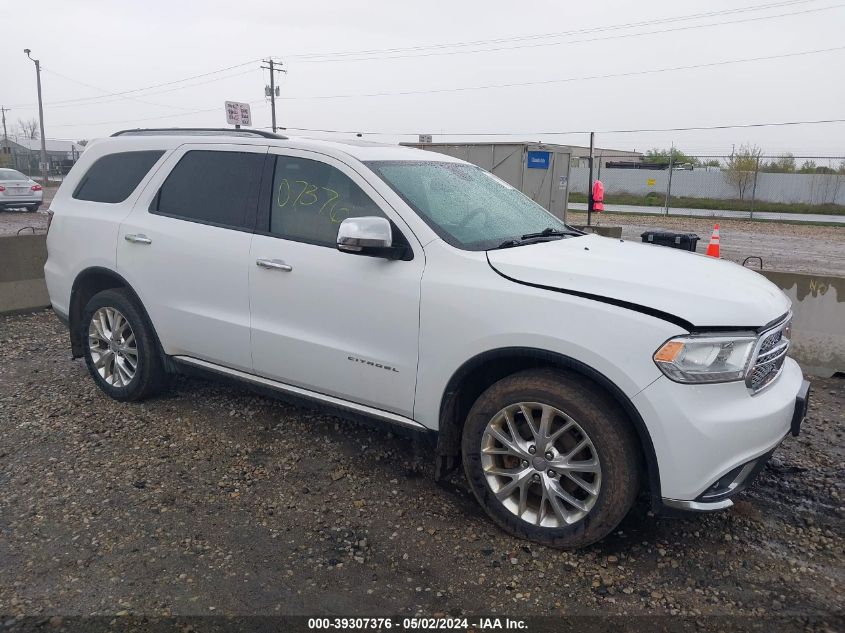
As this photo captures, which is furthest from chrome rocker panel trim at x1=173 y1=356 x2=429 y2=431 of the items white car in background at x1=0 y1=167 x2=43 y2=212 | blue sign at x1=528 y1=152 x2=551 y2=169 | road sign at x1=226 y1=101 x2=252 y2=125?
white car in background at x1=0 y1=167 x2=43 y2=212

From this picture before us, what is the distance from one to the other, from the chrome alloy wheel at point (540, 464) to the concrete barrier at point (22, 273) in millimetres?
6461

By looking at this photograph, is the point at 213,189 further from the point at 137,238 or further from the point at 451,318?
the point at 451,318

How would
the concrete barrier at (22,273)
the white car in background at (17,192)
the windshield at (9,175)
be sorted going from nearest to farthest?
the concrete barrier at (22,273), the white car in background at (17,192), the windshield at (9,175)

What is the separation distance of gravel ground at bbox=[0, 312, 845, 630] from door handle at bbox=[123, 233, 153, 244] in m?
1.21

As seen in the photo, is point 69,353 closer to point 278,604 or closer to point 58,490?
point 58,490

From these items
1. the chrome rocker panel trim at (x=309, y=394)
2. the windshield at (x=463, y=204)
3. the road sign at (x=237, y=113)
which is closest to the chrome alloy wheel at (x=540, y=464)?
the chrome rocker panel trim at (x=309, y=394)

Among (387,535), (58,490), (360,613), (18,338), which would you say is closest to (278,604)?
(360,613)

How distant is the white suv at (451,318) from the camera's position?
286 cm

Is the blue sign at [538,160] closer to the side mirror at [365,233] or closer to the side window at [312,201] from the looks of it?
the side window at [312,201]

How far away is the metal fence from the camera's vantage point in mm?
31016

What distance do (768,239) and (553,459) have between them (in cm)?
1906

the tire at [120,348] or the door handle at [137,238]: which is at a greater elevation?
the door handle at [137,238]

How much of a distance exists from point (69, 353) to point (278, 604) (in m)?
4.38

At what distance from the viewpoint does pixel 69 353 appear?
20.4ft
